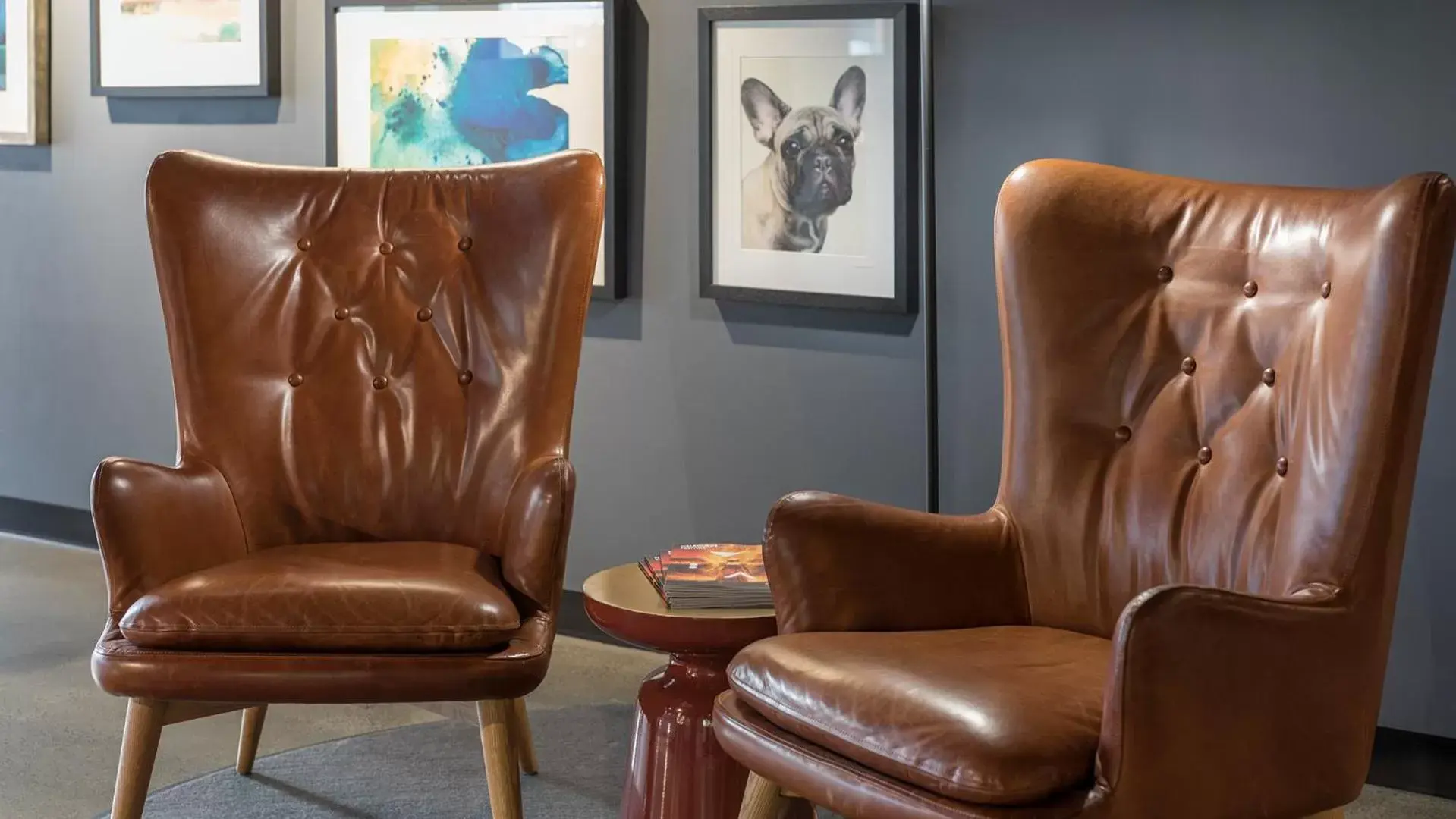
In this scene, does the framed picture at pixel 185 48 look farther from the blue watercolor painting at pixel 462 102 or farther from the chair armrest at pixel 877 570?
the chair armrest at pixel 877 570

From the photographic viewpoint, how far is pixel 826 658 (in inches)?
73.7

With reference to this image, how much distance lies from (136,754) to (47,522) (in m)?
2.79

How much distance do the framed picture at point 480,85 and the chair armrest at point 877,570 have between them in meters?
1.57

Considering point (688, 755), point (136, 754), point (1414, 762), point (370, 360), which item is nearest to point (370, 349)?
point (370, 360)

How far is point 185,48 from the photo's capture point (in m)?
4.18

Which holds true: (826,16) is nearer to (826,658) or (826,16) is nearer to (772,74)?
(772,74)

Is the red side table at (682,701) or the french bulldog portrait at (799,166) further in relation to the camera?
the french bulldog portrait at (799,166)

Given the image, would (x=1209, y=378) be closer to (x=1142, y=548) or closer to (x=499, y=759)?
(x=1142, y=548)

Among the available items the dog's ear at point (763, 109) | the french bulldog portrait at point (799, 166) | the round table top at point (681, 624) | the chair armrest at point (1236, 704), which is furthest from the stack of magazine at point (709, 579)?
the dog's ear at point (763, 109)

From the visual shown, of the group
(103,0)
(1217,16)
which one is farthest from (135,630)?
(103,0)

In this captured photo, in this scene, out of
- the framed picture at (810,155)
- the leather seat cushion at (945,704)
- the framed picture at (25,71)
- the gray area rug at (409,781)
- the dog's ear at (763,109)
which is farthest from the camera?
the framed picture at (25,71)

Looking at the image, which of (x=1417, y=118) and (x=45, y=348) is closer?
(x=1417, y=118)

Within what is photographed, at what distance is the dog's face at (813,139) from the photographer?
3.26 m

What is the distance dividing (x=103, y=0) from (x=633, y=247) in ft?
6.20
